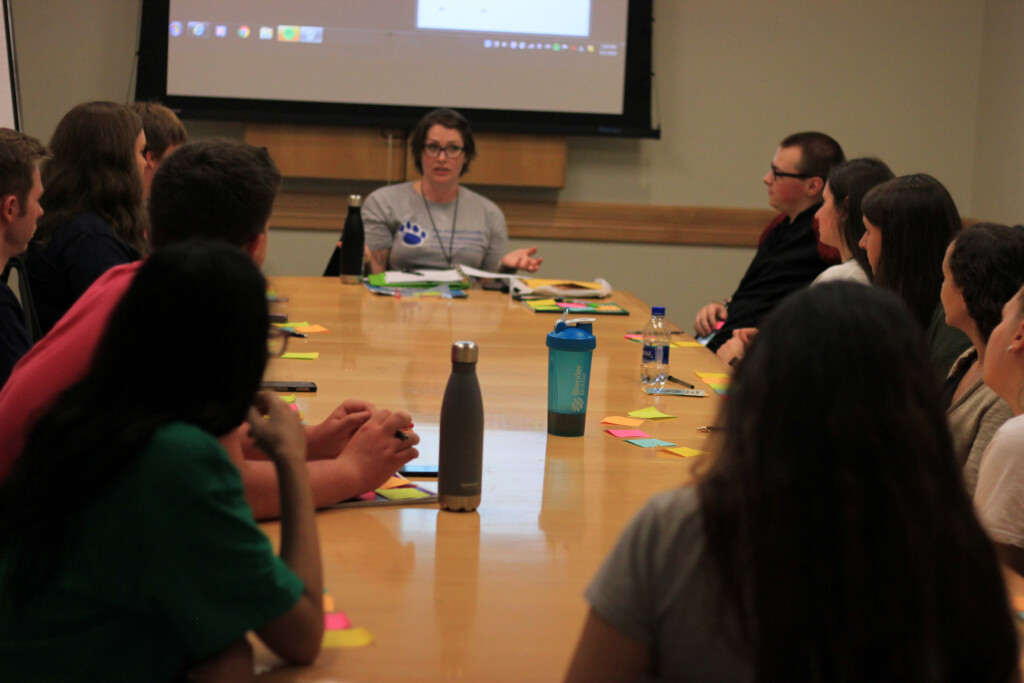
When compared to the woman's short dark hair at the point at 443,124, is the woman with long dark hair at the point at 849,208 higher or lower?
lower

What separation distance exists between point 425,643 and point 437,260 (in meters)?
3.09

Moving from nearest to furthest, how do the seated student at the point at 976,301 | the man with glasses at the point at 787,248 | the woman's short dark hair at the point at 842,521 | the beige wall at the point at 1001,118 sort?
the woman's short dark hair at the point at 842,521, the seated student at the point at 976,301, the man with glasses at the point at 787,248, the beige wall at the point at 1001,118

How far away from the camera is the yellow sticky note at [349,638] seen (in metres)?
1.01

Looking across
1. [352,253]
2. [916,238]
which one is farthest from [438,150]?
[916,238]

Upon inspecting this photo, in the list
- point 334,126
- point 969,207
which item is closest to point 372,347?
point 334,126

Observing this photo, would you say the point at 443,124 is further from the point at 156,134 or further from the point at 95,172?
the point at 95,172

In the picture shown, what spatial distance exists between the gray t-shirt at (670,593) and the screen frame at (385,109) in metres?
4.08

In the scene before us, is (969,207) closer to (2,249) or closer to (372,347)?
(372,347)

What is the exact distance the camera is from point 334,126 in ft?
15.5

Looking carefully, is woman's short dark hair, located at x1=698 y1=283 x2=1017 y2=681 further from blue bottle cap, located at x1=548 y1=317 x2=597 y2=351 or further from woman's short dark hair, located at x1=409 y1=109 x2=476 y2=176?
woman's short dark hair, located at x1=409 y1=109 x2=476 y2=176

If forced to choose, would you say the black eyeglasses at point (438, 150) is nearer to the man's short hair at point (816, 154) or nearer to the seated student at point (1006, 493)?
the man's short hair at point (816, 154)

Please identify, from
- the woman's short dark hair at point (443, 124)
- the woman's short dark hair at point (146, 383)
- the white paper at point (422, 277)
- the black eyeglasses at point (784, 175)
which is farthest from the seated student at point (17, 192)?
the black eyeglasses at point (784, 175)

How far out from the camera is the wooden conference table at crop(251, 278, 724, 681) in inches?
40.1

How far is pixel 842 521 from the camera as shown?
0.76 metres
